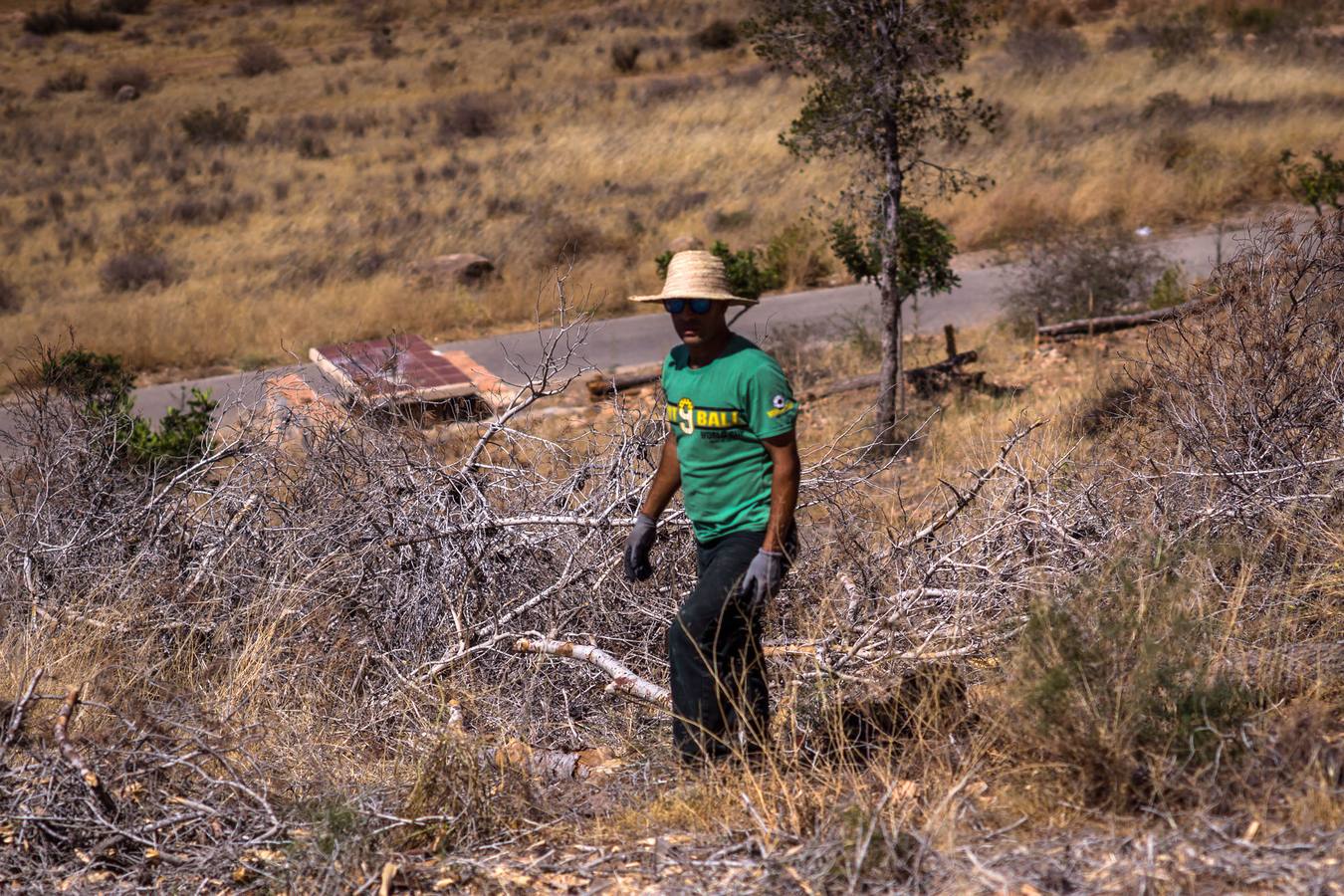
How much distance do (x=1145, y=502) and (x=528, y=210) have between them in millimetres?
16765

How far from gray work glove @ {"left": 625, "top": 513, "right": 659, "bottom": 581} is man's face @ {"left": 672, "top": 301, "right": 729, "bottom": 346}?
0.66 meters

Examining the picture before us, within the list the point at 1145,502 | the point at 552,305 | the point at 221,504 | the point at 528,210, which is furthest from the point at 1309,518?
the point at 528,210

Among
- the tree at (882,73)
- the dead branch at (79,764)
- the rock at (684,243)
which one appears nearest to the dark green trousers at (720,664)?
the dead branch at (79,764)

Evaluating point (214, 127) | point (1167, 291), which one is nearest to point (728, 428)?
point (1167, 291)

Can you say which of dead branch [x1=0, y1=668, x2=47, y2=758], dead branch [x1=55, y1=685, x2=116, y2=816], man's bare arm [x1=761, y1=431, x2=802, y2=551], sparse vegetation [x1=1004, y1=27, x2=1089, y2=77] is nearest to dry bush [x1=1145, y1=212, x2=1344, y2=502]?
man's bare arm [x1=761, y1=431, x2=802, y2=551]

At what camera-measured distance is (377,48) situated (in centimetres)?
4497

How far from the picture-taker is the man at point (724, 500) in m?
3.58

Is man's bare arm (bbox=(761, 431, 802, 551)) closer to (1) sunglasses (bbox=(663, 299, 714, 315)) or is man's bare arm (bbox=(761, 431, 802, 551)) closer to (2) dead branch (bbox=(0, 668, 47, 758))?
(1) sunglasses (bbox=(663, 299, 714, 315))

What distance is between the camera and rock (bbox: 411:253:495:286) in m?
16.8

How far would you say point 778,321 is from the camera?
14164 millimetres

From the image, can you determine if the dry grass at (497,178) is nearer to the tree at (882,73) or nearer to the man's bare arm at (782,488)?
the tree at (882,73)

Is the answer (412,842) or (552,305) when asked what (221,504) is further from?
(552,305)

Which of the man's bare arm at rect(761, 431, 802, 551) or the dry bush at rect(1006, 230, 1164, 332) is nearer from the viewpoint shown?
the man's bare arm at rect(761, 431, 802, 551)

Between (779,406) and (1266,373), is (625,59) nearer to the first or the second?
(1266,373)
